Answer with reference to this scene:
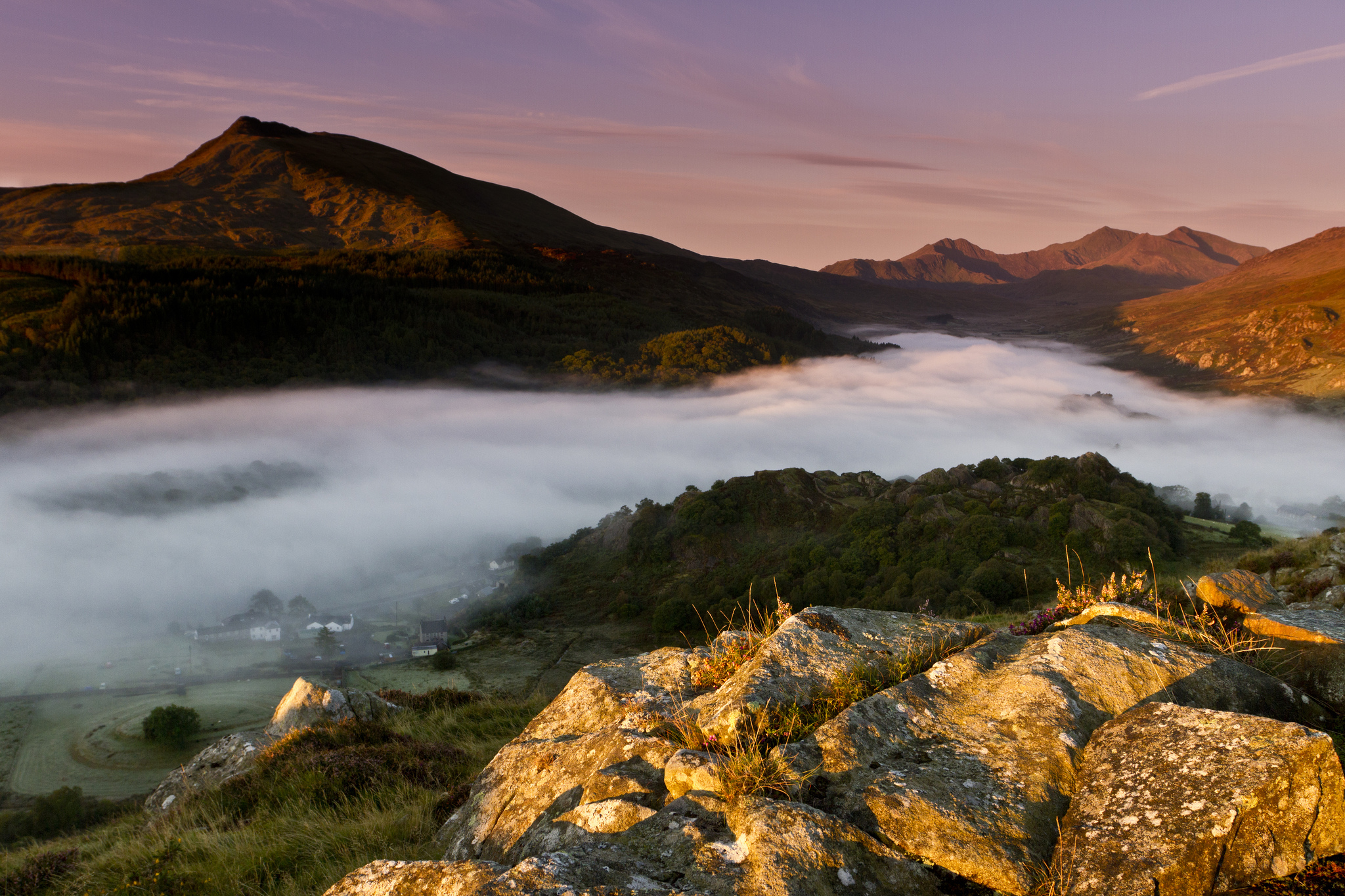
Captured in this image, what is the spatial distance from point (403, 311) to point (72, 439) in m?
101

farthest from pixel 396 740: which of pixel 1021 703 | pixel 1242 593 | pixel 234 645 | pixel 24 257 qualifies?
pixel 24 257

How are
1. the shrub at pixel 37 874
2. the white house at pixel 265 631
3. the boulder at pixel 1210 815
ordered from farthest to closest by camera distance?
the white house at pixel 265 631 → the shrub at pixel 37 874 → the boulder at pixel 1210 815

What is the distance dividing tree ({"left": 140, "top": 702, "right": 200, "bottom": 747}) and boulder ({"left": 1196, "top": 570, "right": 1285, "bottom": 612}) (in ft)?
175

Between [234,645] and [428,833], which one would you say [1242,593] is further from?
[234,645]

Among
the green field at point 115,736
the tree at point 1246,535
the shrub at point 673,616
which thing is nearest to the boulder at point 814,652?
the tree at point 1246,535

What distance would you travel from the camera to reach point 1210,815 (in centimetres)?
297

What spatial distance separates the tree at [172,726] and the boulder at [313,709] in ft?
134

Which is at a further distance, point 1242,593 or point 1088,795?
point 1242,593

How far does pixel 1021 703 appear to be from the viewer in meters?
4.24

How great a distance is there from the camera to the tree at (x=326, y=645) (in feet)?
220

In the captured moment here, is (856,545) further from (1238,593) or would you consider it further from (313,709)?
(1238,593)

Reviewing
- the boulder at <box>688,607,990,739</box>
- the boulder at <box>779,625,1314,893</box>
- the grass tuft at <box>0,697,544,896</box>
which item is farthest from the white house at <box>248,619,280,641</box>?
the boulder at <box>779,625,1314,893</box>

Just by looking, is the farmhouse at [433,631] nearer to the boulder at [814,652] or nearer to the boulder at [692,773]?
the boulder at [814,652]

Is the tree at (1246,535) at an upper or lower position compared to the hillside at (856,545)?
upper
